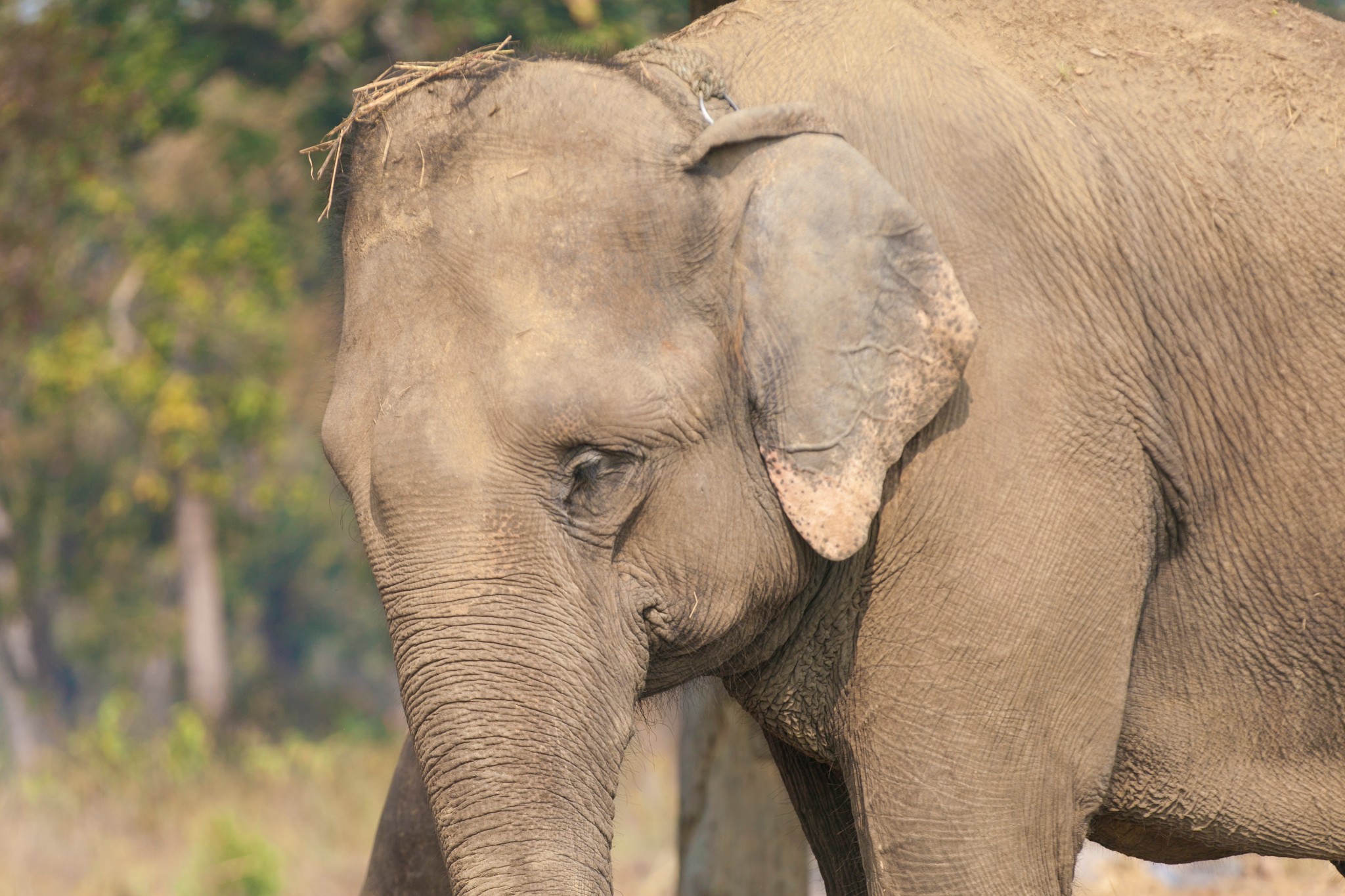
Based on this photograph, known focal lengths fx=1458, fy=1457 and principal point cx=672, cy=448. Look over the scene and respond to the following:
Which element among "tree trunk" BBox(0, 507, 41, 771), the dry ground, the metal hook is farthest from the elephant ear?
"tree trunk" BBox(0, 507, 41, 771)

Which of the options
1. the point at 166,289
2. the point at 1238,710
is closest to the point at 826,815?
the point at 1238,710

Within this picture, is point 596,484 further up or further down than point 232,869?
further up

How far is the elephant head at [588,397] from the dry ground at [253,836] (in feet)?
11.0

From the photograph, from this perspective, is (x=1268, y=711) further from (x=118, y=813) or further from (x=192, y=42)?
(x=192, y=42)

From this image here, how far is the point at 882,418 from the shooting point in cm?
253

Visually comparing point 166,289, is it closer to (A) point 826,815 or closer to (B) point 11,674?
(B) point 11,674

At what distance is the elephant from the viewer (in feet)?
8.05

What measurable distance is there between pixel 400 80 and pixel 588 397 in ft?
2.46

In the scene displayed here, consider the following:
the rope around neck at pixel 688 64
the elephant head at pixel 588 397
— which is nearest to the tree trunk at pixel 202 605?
the rope around neck at pixel 688 64

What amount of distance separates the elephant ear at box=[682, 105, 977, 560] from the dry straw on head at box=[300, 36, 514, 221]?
45 cm

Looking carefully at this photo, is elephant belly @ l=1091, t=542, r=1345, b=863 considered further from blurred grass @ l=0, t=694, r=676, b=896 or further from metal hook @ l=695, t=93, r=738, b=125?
blurred grass @ l=0, t=694, r=676, b=896

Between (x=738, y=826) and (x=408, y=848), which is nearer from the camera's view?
Result: (x=408, y=848)

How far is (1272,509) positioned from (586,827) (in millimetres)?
1458

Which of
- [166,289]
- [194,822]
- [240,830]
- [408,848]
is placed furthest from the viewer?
[166,289]
